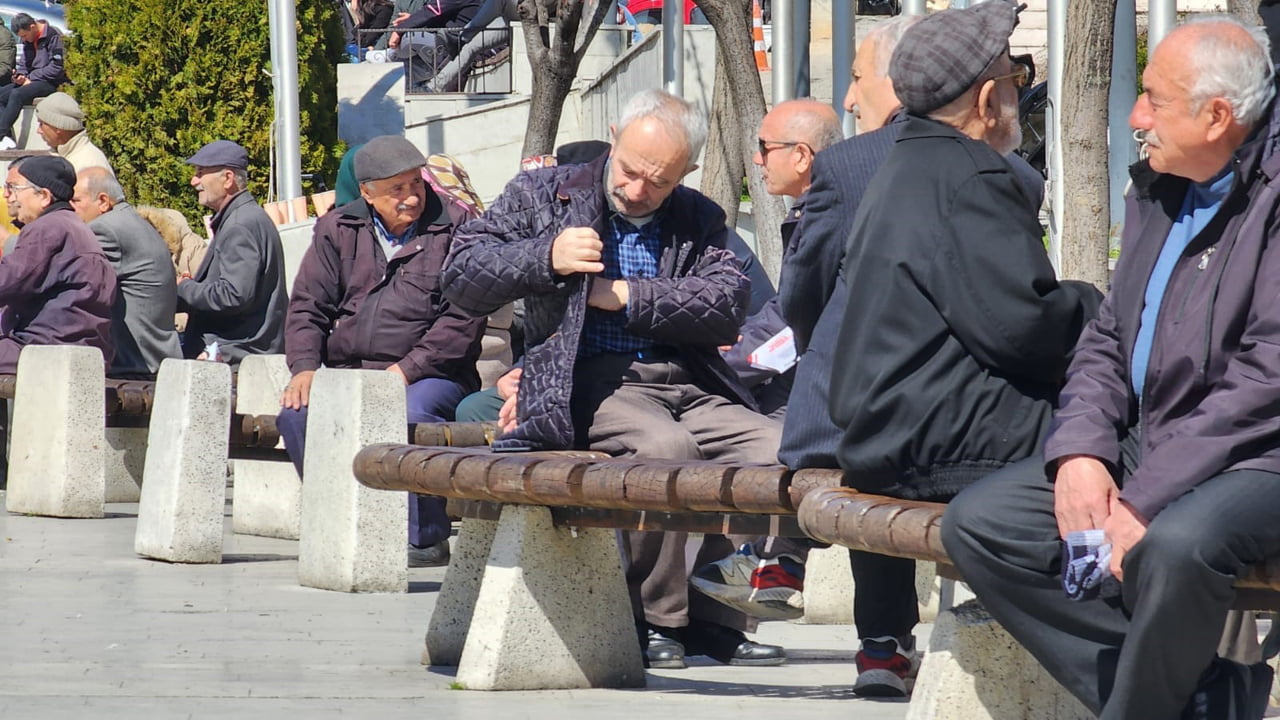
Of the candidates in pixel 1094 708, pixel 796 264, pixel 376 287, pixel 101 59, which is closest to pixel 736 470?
pixel 796 264

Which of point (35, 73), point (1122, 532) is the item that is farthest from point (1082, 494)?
point (35, 73)

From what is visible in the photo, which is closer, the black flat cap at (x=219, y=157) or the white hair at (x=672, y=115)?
the white hair at (x=672, y=115)

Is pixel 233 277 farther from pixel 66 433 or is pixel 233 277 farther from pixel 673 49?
pixel 673 49

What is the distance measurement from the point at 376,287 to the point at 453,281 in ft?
8.82

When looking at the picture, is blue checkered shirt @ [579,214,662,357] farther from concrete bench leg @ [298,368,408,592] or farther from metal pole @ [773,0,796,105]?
metal pole @ [773,0,796,105]

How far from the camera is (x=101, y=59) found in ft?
72.3

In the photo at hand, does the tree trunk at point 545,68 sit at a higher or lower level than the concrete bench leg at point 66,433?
higher

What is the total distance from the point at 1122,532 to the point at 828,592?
142 inches

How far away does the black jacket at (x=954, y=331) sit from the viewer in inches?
172

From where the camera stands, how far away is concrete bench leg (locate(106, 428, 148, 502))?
447 inches

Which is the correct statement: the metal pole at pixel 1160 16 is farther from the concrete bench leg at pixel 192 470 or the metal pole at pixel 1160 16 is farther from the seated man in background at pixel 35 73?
the seated man in background at pixel 35 73

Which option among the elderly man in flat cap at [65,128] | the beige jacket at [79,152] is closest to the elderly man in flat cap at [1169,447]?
the beige jacket at [79,152]

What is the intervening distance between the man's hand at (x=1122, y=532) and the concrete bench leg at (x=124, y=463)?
8233 mm

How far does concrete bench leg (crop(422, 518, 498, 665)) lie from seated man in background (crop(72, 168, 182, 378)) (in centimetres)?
550
